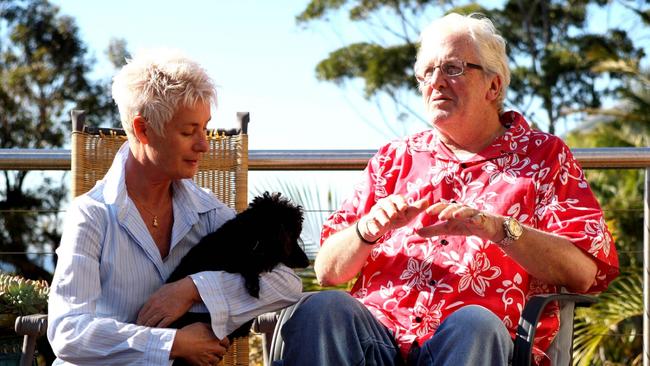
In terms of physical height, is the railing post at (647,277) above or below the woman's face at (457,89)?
below

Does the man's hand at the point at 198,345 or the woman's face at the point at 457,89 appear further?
the woman's face at the point at 457,89

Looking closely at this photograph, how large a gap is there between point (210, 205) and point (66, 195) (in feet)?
54.4

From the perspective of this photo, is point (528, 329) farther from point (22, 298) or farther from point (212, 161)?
point (22, 298)

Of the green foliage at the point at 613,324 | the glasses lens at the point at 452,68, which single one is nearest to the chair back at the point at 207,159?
the glasses lens at the point at 452,68

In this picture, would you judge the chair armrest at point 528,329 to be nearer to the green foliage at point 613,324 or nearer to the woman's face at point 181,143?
the woman's face at point 181,143

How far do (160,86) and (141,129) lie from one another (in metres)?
0.12

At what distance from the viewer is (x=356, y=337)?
243 cm

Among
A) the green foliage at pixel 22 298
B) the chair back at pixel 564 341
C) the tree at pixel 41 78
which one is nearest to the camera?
the chair back at pixel 564 341

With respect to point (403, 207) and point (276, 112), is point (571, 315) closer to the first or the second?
point (403, 207)

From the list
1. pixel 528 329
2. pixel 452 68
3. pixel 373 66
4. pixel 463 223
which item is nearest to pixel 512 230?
pixel 463 223

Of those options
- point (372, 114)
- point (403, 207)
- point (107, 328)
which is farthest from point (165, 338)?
point (372, 114)

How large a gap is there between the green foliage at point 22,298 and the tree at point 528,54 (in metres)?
18.1

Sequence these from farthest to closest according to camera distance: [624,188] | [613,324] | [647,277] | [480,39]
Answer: [624,188], [613,324], [647,277], [480,39]

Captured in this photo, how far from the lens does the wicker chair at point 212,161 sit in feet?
10.1
